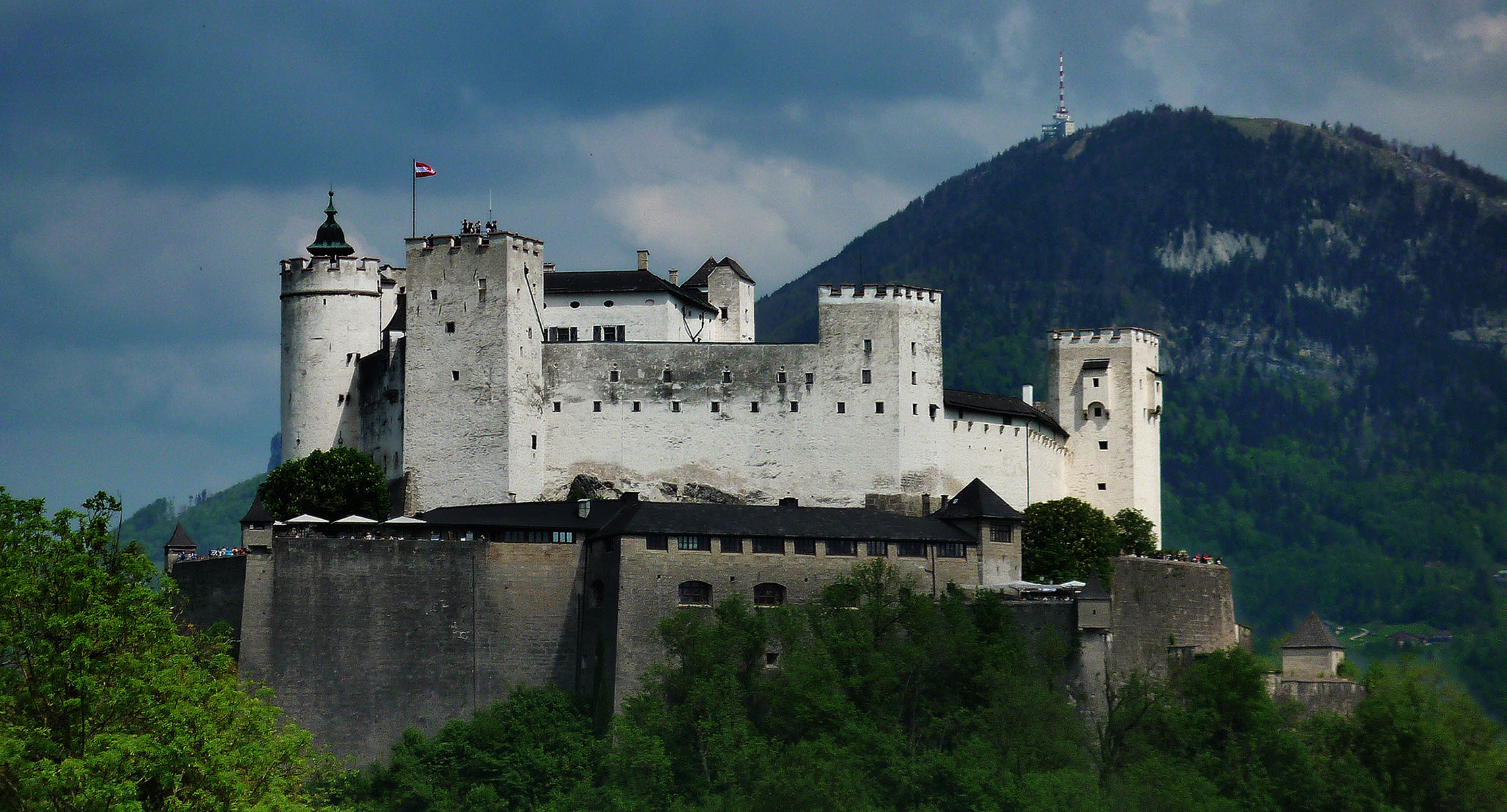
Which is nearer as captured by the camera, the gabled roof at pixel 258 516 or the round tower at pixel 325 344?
the gabled roof at pixel 258 516

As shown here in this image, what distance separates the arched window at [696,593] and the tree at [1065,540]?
1321cm

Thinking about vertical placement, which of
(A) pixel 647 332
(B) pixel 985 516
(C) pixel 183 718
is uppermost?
(A) pixel 647 332

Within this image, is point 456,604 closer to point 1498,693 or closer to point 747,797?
point 747,797

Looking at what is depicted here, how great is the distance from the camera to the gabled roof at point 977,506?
71.7 m

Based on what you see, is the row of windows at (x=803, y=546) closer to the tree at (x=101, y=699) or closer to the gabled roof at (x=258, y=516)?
the gabled roof at (x=258, y=516)

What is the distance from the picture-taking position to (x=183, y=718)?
41.5 m

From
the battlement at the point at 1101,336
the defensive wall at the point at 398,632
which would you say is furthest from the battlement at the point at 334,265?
the battlement at the point at 1101,336

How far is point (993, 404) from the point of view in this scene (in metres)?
81.9

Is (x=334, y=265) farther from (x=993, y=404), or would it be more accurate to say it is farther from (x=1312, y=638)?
(x=1312, y=638)

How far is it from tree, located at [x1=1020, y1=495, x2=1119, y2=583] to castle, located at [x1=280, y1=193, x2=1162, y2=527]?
2468mm

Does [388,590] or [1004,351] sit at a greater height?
[1004,351]

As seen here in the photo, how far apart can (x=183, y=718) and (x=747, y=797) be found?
2372 centimetres

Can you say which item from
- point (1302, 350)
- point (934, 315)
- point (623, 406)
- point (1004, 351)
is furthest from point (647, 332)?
point (1302, 350)

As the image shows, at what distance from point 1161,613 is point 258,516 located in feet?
109
